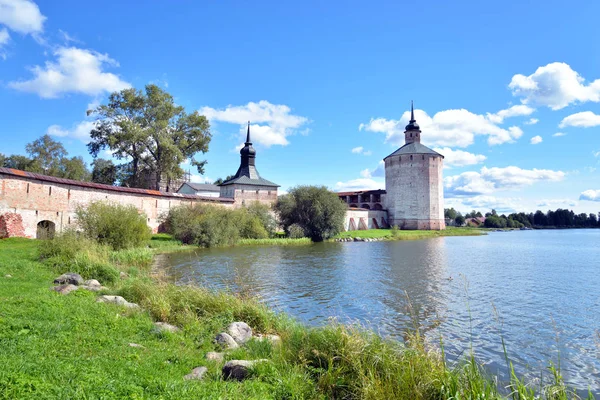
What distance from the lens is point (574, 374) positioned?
547cm

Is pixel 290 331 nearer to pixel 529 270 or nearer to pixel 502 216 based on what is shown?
pixel 529 270

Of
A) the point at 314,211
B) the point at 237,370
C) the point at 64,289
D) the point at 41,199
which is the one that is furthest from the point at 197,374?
the point at 314,211

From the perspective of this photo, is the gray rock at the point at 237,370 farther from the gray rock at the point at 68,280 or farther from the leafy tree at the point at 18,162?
the leafy tree at the point at 18,162

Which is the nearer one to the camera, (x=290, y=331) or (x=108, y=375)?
(x=108, y=375)

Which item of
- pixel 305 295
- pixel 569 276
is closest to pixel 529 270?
pixel 569 276

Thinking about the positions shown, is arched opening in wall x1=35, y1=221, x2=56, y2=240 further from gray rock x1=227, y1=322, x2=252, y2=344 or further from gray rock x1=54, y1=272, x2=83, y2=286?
gray rock x1=227, y1=322, x2=252, y2=344

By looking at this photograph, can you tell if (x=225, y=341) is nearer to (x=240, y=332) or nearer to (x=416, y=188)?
(x=240, y=332)

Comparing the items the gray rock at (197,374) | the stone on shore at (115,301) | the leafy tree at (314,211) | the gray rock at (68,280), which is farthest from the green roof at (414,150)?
the gray rock at (197,374)

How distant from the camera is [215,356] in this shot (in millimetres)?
4895

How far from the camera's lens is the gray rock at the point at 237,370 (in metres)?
4.20

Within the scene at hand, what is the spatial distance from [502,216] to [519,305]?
91.6 meters

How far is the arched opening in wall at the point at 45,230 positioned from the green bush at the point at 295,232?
17.8m

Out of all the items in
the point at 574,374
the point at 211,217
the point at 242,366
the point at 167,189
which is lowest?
the point at 574,374

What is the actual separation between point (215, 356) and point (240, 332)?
113 cm
